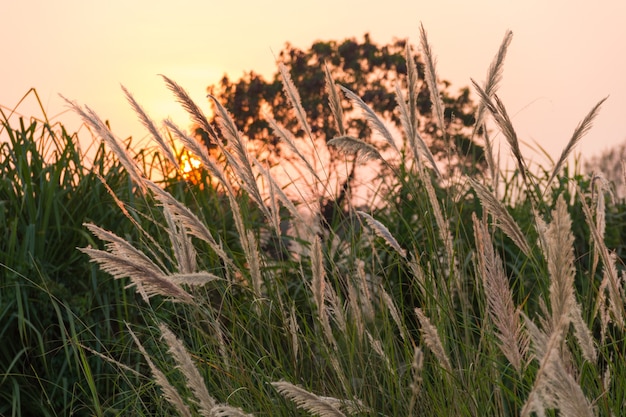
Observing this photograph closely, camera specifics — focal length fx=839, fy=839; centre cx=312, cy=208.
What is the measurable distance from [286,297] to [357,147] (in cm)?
163

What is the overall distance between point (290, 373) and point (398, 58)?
16.5 m

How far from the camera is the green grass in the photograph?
1.79m

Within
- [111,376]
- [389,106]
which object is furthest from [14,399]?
[389,106]

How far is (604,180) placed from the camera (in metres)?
2.55

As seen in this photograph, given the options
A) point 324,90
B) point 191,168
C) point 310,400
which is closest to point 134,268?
point 310,400

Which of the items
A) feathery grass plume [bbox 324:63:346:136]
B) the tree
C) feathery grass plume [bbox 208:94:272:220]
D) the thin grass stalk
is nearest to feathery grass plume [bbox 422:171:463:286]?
the thin grass stalk

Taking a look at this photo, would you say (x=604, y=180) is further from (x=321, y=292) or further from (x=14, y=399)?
(x=14, y=399)

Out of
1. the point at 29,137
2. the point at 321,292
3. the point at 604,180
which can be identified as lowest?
the point at 321,292

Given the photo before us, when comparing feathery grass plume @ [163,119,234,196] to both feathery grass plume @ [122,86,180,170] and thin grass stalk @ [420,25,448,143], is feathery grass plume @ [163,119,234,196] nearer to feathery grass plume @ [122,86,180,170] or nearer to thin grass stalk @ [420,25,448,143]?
feathery grass plume @ [122,86,180,170]

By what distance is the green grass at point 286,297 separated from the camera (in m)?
1.79

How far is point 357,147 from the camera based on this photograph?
2518 mm

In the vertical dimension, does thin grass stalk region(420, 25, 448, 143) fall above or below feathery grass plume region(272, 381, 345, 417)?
above

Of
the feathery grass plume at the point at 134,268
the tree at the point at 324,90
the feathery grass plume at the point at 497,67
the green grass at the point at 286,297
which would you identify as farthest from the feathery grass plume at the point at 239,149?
the tree at the point at 324,90

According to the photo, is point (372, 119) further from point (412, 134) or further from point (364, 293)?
point (364, 293)
